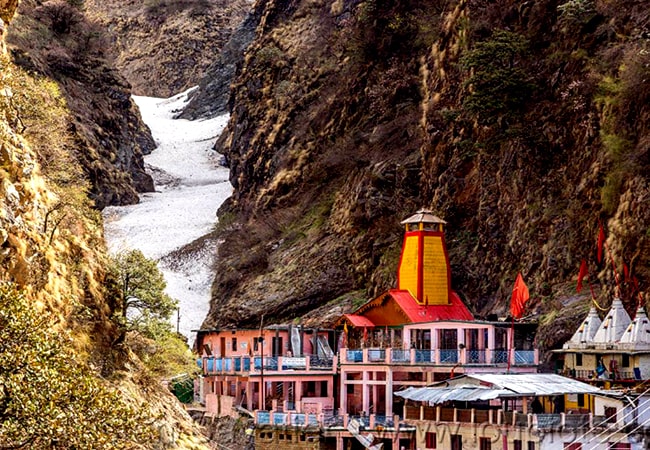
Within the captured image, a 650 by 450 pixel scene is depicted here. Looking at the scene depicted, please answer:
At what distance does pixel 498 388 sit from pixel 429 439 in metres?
5.00

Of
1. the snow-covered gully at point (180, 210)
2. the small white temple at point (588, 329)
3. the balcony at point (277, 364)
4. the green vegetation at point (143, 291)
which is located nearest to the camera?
the green vegetation at point (143, 291)

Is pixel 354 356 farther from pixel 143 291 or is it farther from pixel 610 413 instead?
pixel 610 413

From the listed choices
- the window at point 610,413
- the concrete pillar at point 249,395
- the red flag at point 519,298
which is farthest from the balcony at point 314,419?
the window at point 610,413

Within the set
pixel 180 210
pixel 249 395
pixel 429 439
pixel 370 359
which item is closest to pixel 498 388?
pixel 429 439

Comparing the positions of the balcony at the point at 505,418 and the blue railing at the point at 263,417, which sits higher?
the balcony at the point at 505,418

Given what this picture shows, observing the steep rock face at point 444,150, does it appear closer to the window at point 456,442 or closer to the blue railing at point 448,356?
the blue railing at point 448,356

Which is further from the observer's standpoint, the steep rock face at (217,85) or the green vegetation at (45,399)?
the steep rock face at (217,85)

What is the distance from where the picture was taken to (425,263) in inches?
2640

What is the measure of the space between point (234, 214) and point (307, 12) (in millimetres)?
19246

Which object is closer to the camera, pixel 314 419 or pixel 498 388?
pixel 498 388

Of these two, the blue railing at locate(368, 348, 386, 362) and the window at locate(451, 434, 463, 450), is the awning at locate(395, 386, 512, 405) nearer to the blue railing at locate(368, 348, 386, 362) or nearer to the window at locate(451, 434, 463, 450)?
the window at locate(451, 434, 463, 450)

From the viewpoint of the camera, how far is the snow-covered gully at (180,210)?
9806 centimetres

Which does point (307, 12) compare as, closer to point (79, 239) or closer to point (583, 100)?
point (583, 100)

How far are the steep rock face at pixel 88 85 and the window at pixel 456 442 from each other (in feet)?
197
